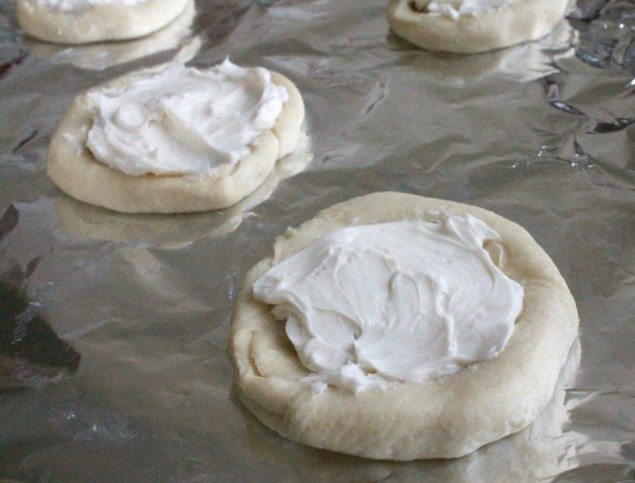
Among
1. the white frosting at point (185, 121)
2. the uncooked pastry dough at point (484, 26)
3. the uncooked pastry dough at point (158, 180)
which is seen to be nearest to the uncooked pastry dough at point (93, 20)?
the white frosting at point (185, 121)

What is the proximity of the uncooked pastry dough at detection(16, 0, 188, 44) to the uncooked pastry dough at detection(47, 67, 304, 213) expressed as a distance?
0.64 metres

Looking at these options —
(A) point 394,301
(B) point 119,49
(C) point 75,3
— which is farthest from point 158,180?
(C) point 75,3

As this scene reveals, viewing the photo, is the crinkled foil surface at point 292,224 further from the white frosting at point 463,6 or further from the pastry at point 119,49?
the white frosting at point 463,6

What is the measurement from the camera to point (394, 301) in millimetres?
1764

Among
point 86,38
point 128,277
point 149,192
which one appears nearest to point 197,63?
point 86,38

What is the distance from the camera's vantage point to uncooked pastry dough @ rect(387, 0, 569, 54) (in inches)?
107

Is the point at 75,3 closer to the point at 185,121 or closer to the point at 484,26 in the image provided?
the point at 185,121

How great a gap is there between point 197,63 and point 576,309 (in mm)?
1622

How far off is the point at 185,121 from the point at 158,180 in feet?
0.65

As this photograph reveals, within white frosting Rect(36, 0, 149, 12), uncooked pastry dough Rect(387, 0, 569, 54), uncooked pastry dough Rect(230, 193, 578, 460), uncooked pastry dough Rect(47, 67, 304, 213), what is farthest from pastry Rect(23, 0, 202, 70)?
uncooked pastry dough Rect(230, 193, 578, 460)

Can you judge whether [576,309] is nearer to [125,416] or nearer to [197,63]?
[125,416]

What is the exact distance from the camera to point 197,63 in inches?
115

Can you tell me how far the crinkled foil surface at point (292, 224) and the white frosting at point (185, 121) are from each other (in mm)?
141

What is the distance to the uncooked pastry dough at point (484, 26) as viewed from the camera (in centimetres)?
271
